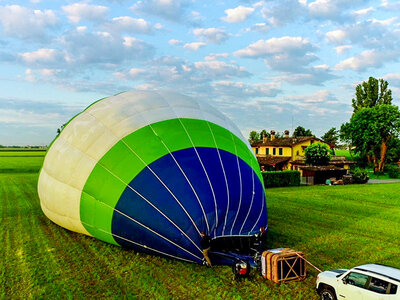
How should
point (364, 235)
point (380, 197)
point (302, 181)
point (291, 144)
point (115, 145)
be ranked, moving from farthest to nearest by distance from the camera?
point (291, 144) → point (302, 181) → point (380, 197) → point (364, 235) → point (115, 145)

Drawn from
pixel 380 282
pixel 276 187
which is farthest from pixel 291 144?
pixel 380 282

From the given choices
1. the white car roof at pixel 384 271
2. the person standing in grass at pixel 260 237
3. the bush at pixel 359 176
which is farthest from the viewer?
the bush at pixel 359 176

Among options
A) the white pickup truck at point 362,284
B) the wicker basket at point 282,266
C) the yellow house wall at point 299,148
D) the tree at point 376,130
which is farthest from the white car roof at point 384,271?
the tree at point 376,130

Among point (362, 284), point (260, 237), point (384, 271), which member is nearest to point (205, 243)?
point (260, 237)

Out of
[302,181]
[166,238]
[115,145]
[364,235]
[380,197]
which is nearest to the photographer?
[166,238]

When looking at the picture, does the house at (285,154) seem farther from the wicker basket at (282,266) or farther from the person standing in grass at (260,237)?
the wicker basket at (282,266)

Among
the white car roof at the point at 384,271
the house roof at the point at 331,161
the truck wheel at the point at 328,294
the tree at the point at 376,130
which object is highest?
the tree at the point at 376,130

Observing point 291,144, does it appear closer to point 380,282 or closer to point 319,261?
point 319,261
